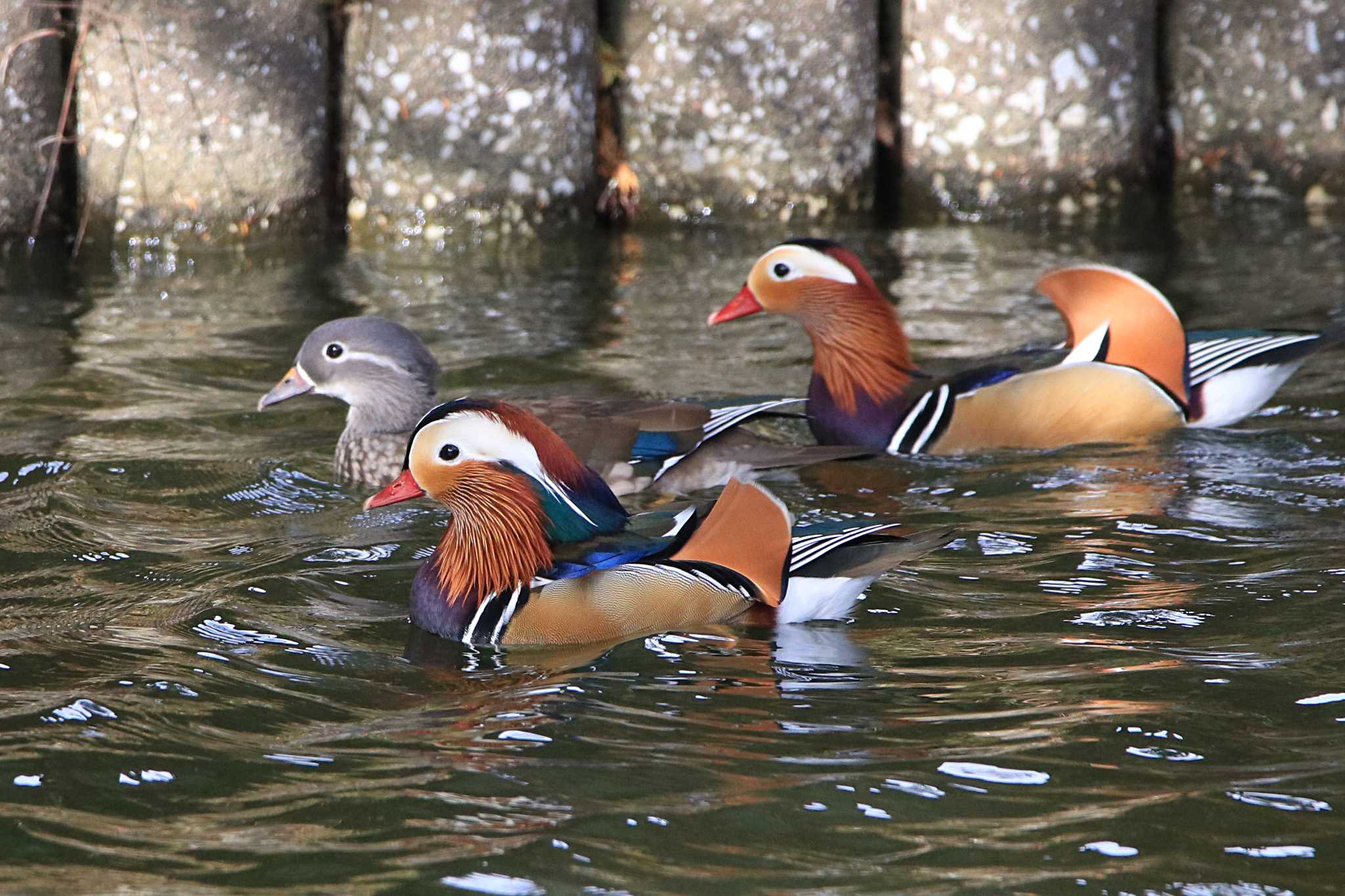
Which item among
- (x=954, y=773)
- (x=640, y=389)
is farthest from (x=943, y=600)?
(x=640, y=389)

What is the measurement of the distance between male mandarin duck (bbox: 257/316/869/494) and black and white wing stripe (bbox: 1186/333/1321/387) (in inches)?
42.5

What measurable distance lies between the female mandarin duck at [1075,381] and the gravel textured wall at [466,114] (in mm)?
2729

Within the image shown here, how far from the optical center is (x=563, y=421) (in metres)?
4.54

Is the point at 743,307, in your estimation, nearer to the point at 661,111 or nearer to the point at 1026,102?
the point at 661,111

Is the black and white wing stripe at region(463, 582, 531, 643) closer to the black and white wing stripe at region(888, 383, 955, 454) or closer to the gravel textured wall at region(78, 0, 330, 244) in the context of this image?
the black and white wing stripe at region(888, 383, 955, 454)

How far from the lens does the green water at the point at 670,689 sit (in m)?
2.54

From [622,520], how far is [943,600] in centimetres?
68

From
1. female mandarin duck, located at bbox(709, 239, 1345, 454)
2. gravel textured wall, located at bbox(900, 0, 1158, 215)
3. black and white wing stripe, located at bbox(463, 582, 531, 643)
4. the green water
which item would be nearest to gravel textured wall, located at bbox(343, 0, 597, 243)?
gravel textured wall, located at bbox(900, 0, 1158, 215)

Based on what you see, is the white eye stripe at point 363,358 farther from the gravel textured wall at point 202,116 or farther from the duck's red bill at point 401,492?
the gravel textured wall at point 202,116

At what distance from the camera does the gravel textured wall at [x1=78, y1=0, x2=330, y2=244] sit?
729cm

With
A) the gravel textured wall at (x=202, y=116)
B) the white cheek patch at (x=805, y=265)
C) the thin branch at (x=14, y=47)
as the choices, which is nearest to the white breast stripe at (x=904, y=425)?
the white cheek patch at (x=805, y=265)

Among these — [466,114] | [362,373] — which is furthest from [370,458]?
[466,114]

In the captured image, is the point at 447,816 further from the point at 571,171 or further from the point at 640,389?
the point at 571,171

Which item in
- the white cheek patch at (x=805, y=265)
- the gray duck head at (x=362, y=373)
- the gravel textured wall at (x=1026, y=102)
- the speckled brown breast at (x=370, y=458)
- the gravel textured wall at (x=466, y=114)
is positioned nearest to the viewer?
the speckled brown breast at (x=370, y=458)
